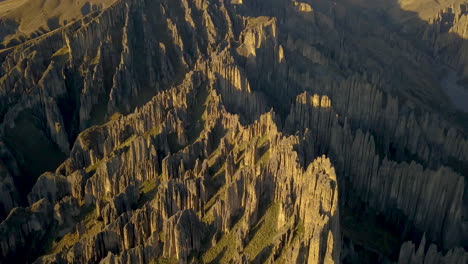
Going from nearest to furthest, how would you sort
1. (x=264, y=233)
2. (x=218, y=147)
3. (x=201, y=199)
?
1. (x=264, y=233)
2. (x=201, y=199)
3. (x=218, y=147)

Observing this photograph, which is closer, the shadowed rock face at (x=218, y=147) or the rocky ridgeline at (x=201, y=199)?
the rocky ridgeline at (x=201, y=199)

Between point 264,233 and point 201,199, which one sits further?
point 201,199

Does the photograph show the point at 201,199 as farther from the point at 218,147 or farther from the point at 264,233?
the point at 218,147

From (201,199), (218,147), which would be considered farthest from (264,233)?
(218,147)

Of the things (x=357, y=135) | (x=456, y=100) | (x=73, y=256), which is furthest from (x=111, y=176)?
(x=456, y=100)

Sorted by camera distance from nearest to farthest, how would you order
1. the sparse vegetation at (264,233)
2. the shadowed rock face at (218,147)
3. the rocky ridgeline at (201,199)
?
the rocky ridgeline at (201,199) < the sparse vegetation at (264,233) < the shadowed rock face at (218,147)

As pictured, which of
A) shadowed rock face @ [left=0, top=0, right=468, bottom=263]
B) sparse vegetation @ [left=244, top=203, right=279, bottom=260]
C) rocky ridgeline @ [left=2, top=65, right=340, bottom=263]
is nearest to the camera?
rocky ridgeline @ [left=2, top=65, right=340, bottom=263]

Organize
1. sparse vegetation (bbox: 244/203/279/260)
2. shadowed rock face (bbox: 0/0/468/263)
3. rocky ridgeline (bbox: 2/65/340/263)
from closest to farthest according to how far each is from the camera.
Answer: rocky ridgeline (bbox: 2/65/340/263)
sparse vegetation (bbox: 244/203/279/260)
shadowed rock face (bbox: 0/0/468/263)

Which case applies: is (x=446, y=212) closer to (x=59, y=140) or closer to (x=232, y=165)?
(x=232, y=165)
